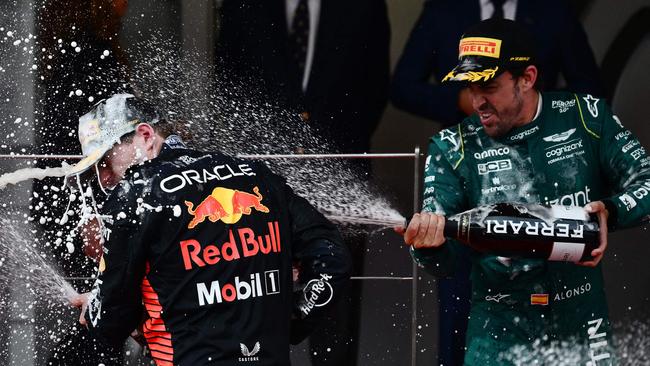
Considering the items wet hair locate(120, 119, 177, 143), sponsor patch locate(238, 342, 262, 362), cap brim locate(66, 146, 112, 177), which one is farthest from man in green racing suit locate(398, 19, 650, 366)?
cap brim locate(66, 146, 112, 177)

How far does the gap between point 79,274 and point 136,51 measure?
39.4 inches

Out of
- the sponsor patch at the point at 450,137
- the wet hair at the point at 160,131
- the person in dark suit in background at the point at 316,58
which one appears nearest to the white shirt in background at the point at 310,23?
the person in dark suit in background at the point at 316,58

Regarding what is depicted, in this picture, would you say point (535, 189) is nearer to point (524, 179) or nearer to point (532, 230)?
point (524, 179)

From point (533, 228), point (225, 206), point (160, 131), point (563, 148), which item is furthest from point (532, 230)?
point (160, 131)

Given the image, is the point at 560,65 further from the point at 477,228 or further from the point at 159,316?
the point at 159,316

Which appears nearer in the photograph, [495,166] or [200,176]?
[200,176]

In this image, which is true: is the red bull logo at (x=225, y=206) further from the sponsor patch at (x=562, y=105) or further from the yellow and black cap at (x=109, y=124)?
the sponsor patch at (x=562, y=105)

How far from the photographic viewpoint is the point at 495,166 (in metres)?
4.07

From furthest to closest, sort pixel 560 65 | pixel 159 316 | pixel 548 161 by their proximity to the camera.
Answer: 1. pixel 560 65
2. pixel 548 161
3. pixel 159 316

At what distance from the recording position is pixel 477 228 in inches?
150

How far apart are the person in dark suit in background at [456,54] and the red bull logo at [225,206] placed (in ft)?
6.09

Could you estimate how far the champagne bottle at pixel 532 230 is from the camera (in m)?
Answer: 3.79

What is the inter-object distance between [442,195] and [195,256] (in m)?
0.88

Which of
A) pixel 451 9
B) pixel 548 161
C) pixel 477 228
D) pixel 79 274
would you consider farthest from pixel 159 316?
pixel 451 9
